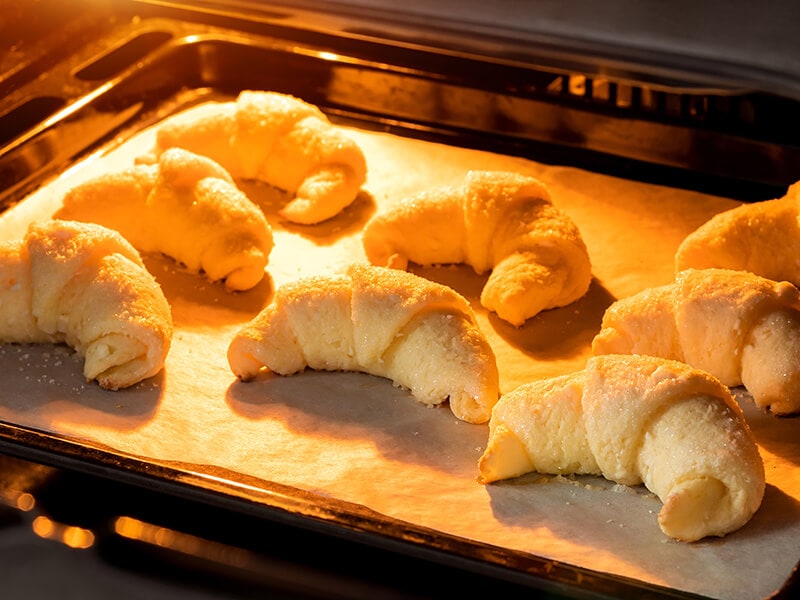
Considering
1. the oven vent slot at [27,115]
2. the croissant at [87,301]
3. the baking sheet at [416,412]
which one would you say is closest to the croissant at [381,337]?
the baking sheet at [416,412]

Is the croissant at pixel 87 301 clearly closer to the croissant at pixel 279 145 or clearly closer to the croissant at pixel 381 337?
the croissant at pixel 381 337

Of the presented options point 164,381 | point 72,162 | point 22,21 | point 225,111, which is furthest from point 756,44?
point 22,21

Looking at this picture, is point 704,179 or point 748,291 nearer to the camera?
point 748,291

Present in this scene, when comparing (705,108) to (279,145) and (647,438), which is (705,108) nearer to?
(279,145)

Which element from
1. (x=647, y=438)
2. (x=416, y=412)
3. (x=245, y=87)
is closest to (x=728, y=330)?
(x=647, y=438)

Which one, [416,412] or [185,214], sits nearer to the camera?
[416,412]

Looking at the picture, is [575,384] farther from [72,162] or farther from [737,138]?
[72,162]
